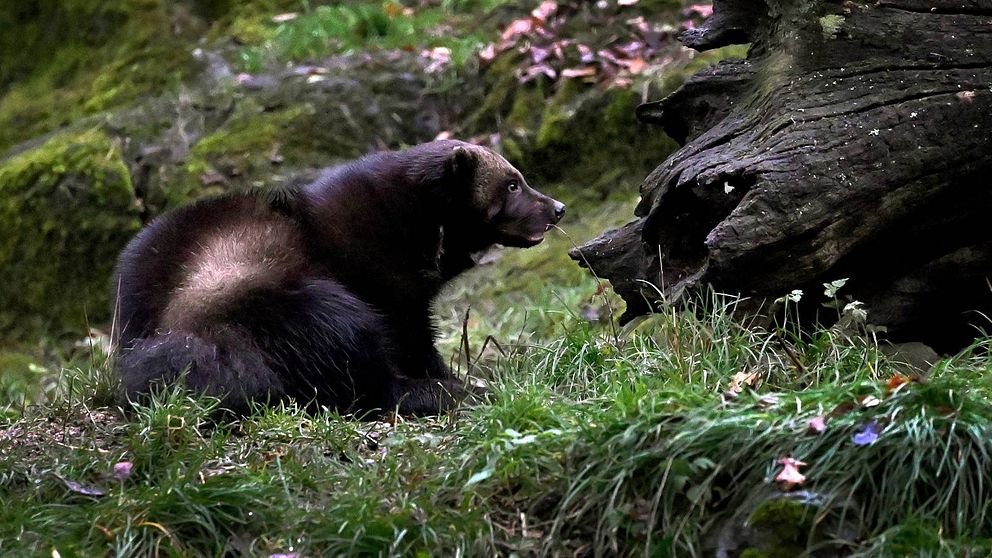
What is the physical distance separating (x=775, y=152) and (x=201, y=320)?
92.5 inches

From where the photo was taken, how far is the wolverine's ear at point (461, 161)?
554 cm

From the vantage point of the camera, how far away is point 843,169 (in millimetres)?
4336

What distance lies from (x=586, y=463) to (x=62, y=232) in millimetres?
6188

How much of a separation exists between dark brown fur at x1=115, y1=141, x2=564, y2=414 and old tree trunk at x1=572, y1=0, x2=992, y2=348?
1.03m

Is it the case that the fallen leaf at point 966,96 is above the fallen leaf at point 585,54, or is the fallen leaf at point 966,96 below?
above

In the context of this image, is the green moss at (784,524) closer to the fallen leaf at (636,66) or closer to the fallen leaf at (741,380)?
the fallen leaf at (741,380)

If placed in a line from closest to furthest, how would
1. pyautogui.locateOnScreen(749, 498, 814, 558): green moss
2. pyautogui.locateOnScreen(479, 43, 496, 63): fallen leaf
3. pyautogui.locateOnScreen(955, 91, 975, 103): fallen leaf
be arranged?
pyautogui.locateOnScreen(749, 498, 814, 558): green moss < pyautogui.locateOnScreen(955, 91, 975, 103): fallen leaf < pyautogui.locateOnScreen(479, 43, 496, 63): fallen leaf

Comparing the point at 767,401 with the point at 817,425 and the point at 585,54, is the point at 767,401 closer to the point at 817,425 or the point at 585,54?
the point at 817,425

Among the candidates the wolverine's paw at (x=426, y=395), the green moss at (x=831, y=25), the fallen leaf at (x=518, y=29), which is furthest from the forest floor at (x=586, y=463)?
the fallen leaf at (x=518, y=29)

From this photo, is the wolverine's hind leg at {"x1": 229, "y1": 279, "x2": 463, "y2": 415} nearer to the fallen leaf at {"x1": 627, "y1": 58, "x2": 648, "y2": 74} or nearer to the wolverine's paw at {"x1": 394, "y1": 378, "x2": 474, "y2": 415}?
the wolverine's paw at {"x1": 394, "y1": 378, "x2": 474, "y2": 415}

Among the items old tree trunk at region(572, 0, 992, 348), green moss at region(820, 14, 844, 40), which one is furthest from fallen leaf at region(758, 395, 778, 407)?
green moss at region(820, 14, 844, 40)

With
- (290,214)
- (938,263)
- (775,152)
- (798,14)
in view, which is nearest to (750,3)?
(798,14)

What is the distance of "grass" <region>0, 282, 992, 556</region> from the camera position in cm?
325

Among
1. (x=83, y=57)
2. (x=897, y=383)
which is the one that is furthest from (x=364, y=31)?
(x=897, y=383)
